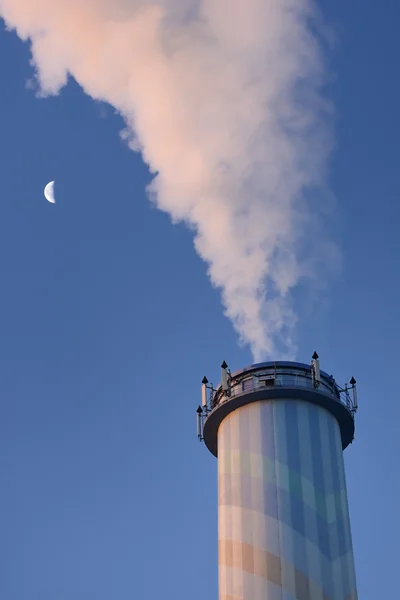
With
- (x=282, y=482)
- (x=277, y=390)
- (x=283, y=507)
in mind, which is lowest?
(x=283, y=507)

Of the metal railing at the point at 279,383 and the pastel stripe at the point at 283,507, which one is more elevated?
the metal railing at the point at 279,383

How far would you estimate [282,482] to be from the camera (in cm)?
3297

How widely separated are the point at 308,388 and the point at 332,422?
2295 mm

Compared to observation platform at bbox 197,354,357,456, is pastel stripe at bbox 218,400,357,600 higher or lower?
lower

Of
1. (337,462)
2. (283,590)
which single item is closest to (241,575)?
(283,590)

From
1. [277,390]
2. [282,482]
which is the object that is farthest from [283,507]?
[277,390]

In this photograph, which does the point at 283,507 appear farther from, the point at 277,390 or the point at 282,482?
the point at 277,390

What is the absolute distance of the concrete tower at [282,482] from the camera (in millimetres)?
31562

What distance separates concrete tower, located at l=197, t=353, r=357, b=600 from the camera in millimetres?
31562

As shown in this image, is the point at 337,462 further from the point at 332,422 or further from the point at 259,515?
the point at 259,515

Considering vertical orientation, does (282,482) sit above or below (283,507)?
above

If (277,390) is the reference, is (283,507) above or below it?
below

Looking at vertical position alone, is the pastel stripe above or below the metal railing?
below

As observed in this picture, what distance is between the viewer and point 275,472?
33.2m
